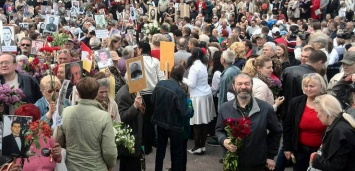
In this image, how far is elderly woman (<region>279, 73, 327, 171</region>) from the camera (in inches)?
261

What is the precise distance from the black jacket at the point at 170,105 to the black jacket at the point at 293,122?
1.76m

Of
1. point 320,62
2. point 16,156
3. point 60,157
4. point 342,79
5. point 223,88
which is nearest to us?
point 16,156

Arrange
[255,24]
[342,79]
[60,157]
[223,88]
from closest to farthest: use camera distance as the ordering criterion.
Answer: [60,157], [342,79], [223,88], [255,24]

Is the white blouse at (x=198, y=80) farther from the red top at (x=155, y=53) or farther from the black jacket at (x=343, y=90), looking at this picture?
the black jacket at (x=343, y=90)

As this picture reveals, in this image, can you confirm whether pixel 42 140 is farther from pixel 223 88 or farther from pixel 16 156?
pixel 223 88

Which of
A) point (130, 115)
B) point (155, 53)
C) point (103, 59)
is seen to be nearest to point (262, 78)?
point (130, 115)

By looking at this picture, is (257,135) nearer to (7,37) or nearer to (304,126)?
(304,126)

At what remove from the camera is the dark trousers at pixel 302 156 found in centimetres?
672

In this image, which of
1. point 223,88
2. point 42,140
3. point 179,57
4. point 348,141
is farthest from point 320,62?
point 42,140

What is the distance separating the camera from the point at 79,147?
5.62 metres

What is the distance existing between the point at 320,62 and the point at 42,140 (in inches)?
172

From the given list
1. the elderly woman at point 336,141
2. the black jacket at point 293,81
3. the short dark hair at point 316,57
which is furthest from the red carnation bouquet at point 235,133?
the short dark hair at point 316,57

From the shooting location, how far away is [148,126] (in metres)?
9.33

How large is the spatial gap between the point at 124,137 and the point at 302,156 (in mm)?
2202
